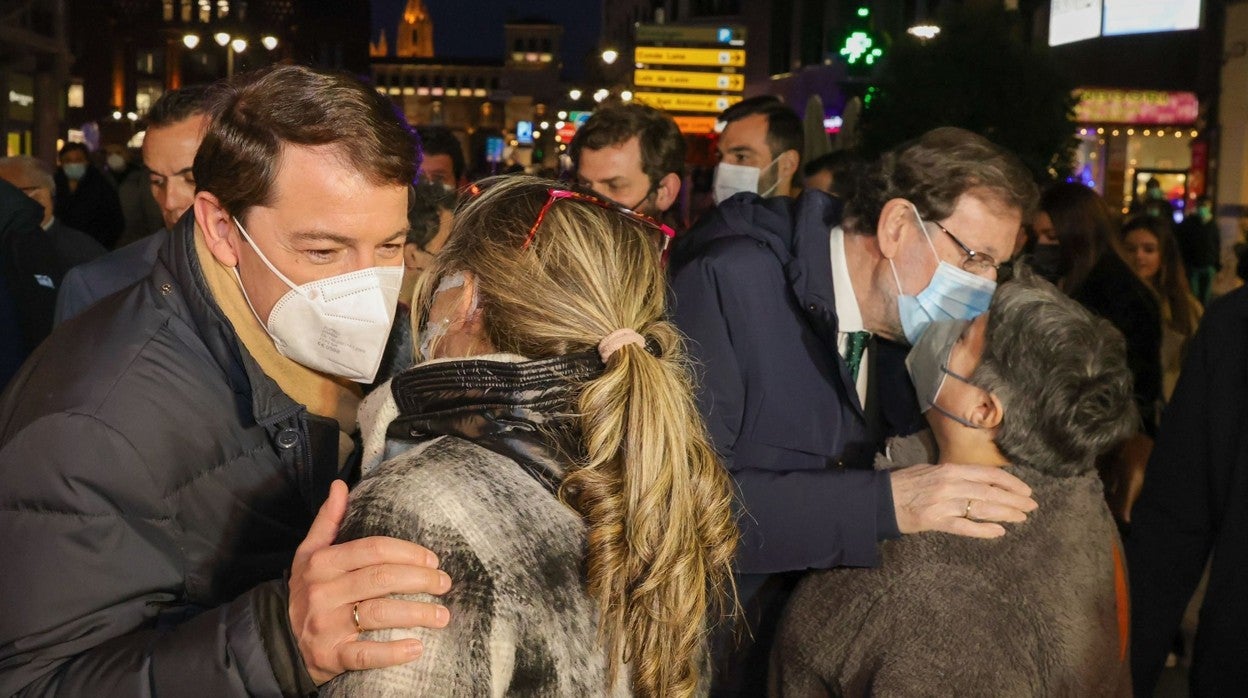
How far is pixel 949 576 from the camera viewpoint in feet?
8.84

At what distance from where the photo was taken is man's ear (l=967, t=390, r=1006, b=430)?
113 inches

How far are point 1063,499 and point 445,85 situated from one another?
163 metres

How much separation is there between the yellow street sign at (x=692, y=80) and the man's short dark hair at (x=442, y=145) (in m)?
18.7

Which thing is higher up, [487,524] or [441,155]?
[441,155]

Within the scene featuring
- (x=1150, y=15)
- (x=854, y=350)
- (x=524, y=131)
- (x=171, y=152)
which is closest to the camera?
(x=854, y=350)

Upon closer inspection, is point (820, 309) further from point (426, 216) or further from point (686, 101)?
point (686, 101)

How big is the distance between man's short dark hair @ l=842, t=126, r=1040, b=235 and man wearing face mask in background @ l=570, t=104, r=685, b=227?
258 centimetres

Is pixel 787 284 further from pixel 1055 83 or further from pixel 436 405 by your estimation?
pixel 1055 83

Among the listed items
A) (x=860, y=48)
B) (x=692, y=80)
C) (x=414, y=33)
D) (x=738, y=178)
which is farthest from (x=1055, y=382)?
(x=414, y=33)

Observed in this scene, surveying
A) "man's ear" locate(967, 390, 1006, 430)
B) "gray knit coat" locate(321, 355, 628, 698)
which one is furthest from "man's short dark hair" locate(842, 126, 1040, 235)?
"gray knit coat" locate(321, 355, 628, 698)

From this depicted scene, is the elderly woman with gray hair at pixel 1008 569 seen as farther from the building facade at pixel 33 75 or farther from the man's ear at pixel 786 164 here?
the building facade at pixel 33 75

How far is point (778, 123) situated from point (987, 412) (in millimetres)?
4592

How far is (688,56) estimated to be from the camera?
2658 cm

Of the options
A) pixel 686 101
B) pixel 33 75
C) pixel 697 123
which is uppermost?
pixel 33 75
